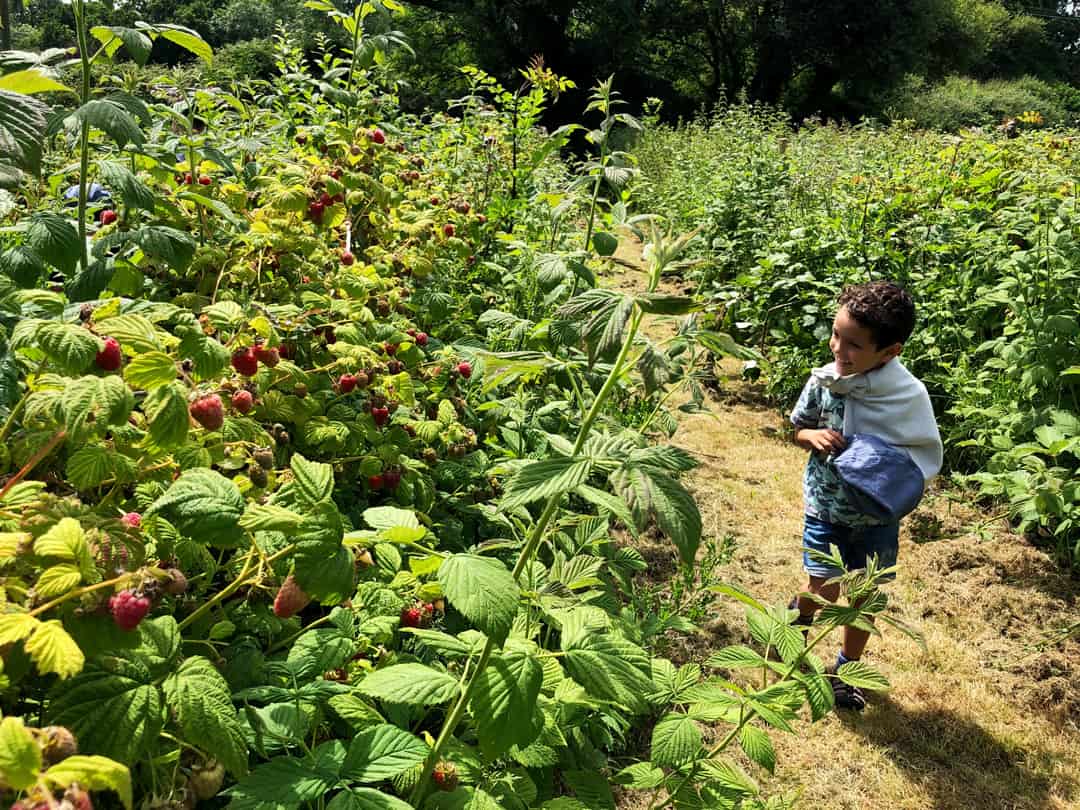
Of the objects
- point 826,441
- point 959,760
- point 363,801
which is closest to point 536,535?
point 363,801

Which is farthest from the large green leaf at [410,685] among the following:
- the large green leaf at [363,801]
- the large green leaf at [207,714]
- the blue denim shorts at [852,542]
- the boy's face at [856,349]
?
the boy's face at [856,349]

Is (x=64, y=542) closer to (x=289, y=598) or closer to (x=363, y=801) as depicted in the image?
(x=289, y=598)

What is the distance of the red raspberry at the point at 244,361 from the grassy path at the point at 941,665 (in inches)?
64.5

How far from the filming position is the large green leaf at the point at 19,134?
1.03 meters

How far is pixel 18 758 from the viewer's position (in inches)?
23.6

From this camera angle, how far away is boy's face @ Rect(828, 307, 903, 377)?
2432 mm

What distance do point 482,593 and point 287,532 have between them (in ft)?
0.95

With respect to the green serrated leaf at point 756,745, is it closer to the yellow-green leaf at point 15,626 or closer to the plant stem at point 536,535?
the plant stem at point 536,535

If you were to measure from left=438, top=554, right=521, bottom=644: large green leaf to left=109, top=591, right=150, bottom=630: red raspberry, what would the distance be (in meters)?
0.36

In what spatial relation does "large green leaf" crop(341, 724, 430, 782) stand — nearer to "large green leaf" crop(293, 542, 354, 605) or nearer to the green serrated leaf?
"large green leaf" crop(293, 542, 354, 605)

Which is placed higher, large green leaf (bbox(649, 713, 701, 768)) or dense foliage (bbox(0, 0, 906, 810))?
dense foliage (bbox(0, 0, 906, 810))

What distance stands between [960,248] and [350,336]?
13.4ft

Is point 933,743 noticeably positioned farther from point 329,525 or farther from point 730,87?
point 730,87

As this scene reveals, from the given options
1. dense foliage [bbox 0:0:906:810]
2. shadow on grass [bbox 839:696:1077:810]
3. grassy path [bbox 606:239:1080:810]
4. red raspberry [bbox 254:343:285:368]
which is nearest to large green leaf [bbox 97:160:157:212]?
dense foliage [bbox 0:0:906:810]
